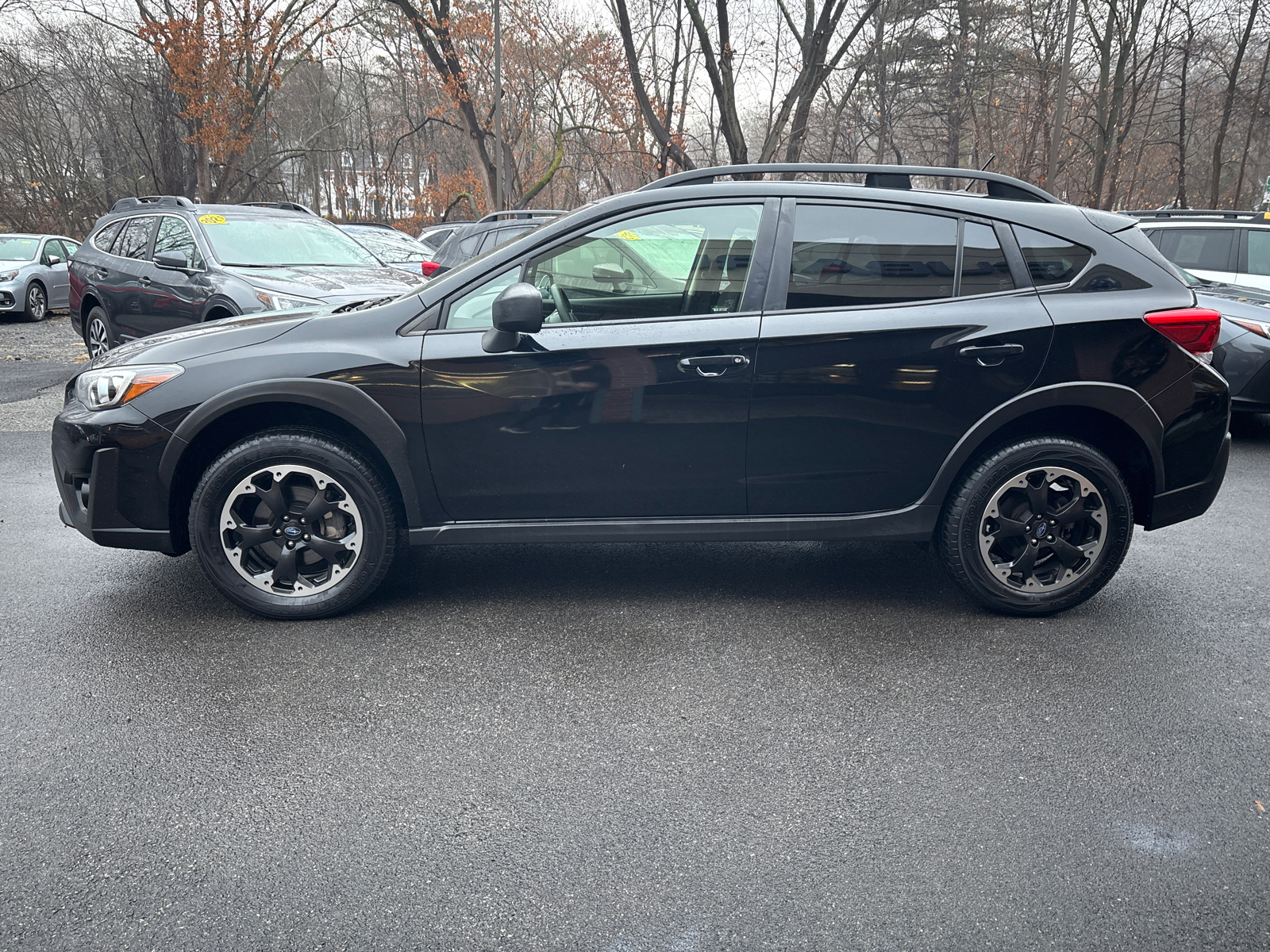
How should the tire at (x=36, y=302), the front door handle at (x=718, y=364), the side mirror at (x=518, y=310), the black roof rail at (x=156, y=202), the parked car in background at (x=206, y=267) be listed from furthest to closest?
1. the tire at (x=36, y=302)
2. the black roof rail at (x=156, y=202)
3. the parked car in background at (x=206, y=267)
4. the front door handle at (x=718, y=364)
5. the side mirror at (x=518, y=310)

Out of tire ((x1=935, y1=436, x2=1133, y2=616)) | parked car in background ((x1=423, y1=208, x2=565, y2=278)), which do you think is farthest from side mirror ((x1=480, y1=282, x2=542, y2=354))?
parked car in background ((x1=423, y1=208, x2=565, y2=278))

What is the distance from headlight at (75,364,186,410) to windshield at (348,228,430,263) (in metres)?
8.08

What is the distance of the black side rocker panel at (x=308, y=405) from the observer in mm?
3789

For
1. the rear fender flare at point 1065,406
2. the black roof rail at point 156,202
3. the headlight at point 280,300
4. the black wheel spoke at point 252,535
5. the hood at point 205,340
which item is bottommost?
the black wheel spoke at point 252,535

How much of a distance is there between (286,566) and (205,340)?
3.25ft

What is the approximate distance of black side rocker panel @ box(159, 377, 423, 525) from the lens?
12.4ft

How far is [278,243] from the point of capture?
905 centimetres

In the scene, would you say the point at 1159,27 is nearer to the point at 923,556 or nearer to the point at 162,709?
the point at 923,556

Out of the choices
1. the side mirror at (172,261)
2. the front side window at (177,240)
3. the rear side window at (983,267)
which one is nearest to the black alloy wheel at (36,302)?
the front side window at (177,240)

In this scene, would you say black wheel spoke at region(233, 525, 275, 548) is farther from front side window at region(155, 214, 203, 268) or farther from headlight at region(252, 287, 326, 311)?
front side window at region(155, 214, 203, 268)

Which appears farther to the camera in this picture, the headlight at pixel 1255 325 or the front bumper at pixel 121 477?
the headlight at pixel 1255 325

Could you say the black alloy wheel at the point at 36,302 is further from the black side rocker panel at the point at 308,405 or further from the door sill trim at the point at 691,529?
the door sill trim at the point at 691,529

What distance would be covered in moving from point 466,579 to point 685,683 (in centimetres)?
143

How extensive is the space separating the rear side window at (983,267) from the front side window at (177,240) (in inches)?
276
